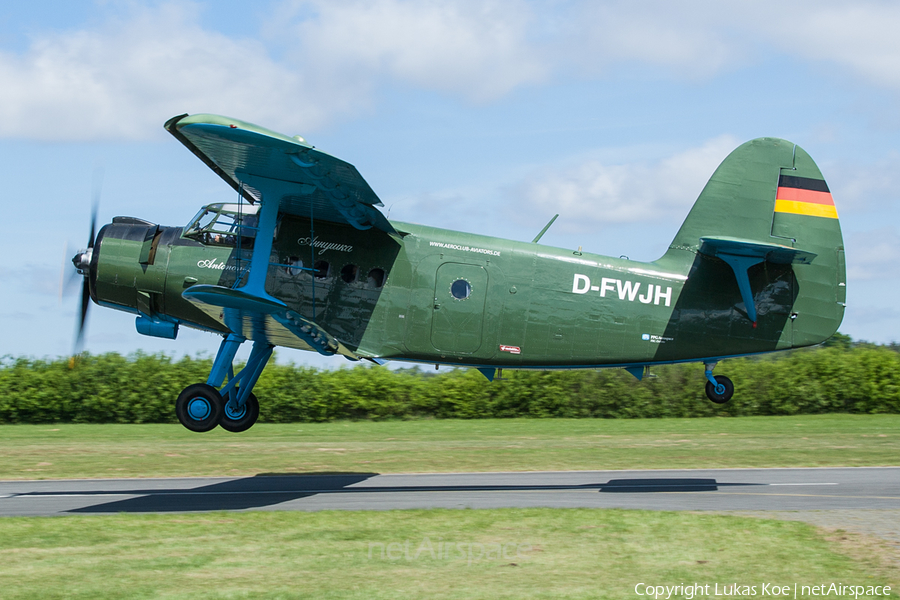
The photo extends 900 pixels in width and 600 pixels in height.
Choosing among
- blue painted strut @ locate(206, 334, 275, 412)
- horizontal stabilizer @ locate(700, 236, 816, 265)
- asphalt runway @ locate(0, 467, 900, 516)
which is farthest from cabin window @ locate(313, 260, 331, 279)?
horizontal stabilizer @ locate(700, 236, 816, 265)

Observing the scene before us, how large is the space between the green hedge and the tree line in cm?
3

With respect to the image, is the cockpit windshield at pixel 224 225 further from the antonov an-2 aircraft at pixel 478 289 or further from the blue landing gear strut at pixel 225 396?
the blue landing gear strut at pixel 225 396

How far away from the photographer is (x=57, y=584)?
7.70m

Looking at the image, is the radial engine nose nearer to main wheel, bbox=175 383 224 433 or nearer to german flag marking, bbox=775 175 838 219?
main wheel, bbox=175 383 224 433

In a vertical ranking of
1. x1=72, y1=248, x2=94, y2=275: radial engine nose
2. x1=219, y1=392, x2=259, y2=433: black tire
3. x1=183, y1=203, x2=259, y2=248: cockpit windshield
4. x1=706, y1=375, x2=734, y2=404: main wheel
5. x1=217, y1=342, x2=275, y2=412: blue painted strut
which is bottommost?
x1=219, y1=392, x2=259, y2=433: black tire

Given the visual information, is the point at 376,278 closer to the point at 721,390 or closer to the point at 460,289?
the point at 460,289

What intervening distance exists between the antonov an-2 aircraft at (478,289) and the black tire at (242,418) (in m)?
0.80

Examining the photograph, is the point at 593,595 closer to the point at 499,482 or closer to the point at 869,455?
the point at 499,482

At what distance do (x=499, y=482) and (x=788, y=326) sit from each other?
5377mm

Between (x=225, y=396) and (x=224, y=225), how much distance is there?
250 centimetres

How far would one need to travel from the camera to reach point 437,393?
27.4m

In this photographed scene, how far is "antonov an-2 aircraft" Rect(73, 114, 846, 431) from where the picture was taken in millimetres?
11930

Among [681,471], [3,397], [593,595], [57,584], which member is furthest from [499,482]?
[3,397]

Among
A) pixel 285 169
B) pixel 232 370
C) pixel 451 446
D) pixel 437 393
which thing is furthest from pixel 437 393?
pixel 285 169
